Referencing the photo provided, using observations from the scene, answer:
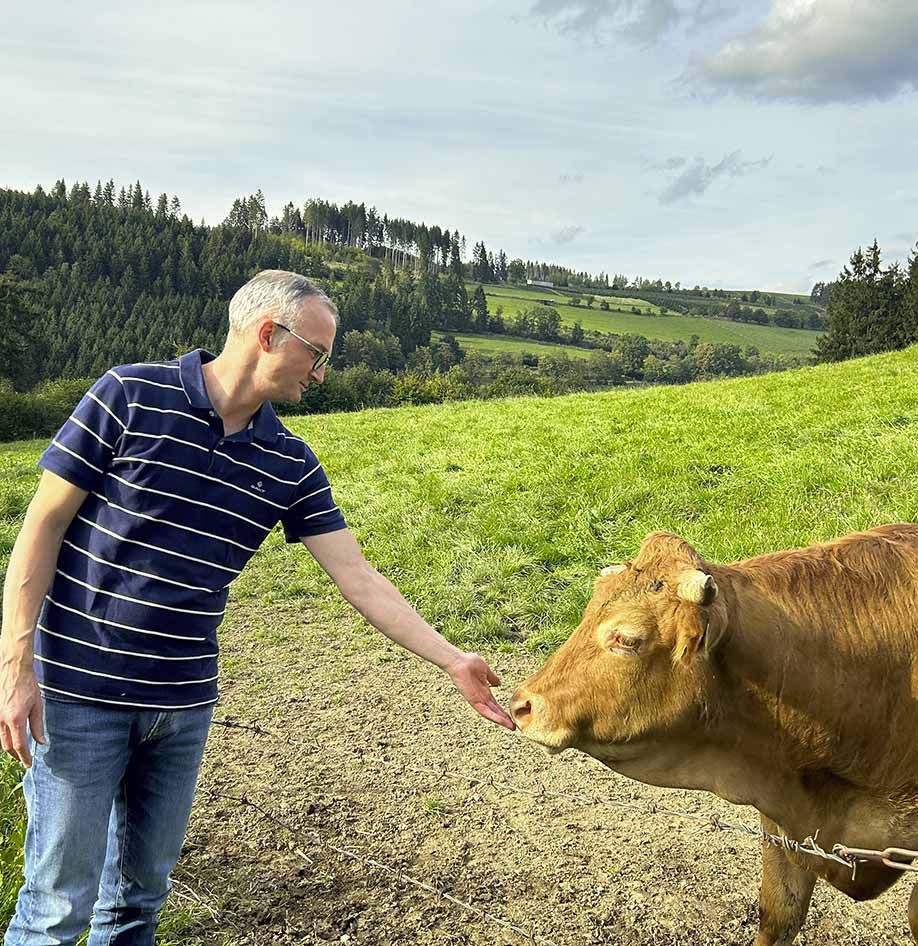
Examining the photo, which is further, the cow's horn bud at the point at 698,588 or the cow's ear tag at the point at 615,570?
the cow's ear tag at the point at 615,570

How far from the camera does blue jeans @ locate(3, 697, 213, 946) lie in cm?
264

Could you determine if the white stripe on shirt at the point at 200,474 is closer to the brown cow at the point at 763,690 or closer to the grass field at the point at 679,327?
the brown cow at the point at 763,690

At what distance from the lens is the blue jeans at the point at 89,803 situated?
8.65ft

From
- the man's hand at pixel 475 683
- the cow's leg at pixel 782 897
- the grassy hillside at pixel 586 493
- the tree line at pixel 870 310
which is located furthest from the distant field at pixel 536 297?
the man's hand at pixel 475 683

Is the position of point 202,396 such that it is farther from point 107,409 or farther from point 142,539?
point 142,539

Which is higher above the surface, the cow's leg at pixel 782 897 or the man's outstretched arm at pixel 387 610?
the man's outstretched arm at pixel 387 610

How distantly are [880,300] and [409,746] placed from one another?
52.7m

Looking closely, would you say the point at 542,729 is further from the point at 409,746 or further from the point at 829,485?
the point at 829,485

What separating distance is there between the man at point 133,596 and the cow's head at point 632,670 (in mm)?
1267

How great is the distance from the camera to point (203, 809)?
5359 millimetres

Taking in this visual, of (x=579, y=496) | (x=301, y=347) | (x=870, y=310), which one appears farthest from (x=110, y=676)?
(x=870, y=310)

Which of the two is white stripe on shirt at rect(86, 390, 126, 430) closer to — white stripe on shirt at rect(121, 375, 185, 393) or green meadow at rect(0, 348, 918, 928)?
white stripe on shirt at rect(121, 375, 185, 393)

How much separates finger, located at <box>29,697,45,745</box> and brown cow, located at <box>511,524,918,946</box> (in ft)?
5.45

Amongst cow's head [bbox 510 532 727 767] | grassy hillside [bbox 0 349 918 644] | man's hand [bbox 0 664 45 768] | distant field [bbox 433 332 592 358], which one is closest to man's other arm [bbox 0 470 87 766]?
man's hand [bbox 0 664 45 768]
